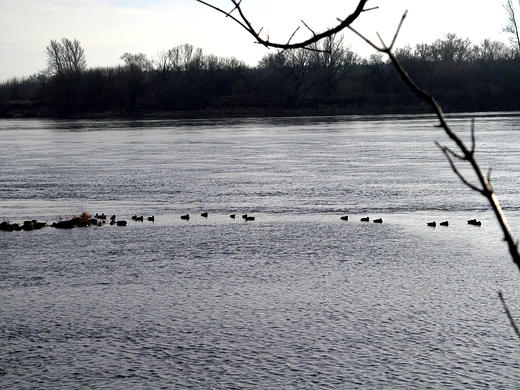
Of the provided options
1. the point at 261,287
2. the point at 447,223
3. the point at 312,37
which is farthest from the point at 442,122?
the point at 447,223

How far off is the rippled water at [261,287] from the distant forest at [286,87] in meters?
65.4

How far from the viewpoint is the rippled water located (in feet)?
25.7

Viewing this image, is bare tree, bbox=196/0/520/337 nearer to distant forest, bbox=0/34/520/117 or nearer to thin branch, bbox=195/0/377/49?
thin branch, bbox=195/0/377/49

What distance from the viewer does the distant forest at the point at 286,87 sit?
87.6m

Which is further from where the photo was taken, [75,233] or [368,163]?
[368,163]

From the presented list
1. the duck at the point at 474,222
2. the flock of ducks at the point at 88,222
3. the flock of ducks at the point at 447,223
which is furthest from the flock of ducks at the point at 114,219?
the duck at the point at 474,222

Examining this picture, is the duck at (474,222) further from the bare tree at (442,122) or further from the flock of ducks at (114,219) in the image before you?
the bare tree at (442,122)

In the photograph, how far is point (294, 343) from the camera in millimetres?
8547

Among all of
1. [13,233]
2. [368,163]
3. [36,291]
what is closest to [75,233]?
[13,233]

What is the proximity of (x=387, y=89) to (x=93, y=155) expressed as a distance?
63.3m

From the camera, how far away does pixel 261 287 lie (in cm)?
1112

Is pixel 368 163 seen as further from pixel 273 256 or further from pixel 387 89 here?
pixel 387 89

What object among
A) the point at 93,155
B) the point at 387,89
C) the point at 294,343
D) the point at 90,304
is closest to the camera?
the point at 294,343

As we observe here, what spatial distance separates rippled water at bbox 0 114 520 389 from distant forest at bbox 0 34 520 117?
6544 centimetres
